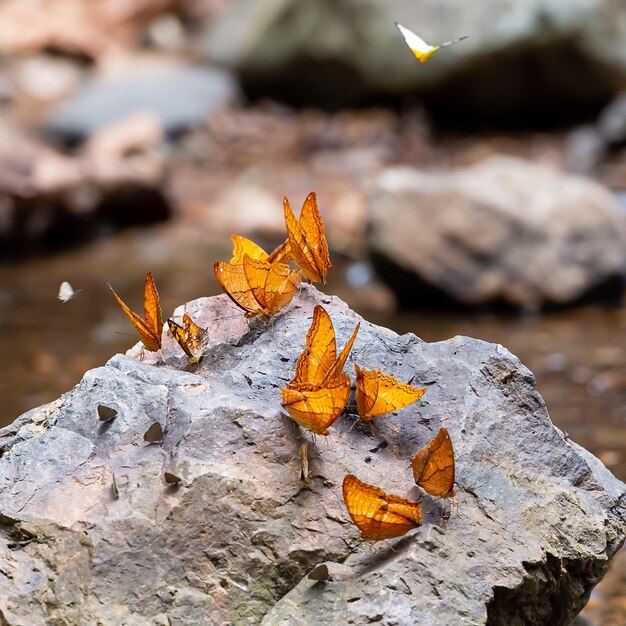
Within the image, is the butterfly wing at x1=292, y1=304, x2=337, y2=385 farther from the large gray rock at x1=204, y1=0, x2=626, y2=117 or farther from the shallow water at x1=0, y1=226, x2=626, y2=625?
the large gray rock at x1=204, y1=0, x2=626, y2=117

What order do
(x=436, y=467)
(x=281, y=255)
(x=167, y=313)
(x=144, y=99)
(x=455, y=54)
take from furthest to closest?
(x=144, y=99) → (x=455, y=54) → (x=167, y=313) → (x=281, y=255) → (x=436, y=467)

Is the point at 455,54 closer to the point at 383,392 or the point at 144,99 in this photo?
the point at 144,99

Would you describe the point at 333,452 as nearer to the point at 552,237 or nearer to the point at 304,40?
the point at 552,237

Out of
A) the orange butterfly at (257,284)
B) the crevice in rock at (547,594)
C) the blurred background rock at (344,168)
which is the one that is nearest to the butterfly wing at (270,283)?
the orange butterfly at (257,284)

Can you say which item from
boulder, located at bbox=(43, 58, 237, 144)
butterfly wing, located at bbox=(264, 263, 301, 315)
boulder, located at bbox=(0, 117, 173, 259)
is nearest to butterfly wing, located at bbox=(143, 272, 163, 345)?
butterfly wing, located at bbox=(264, 263, 301, 315)

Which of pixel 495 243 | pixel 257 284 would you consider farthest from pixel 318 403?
pixel 495 243

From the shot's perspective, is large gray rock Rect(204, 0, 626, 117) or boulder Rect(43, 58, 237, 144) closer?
large gray rock Rect(204, 0, 626, 117)

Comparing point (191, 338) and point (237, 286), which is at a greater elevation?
point (237, 286)

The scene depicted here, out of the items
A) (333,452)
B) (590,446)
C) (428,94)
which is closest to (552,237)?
(590,446)
